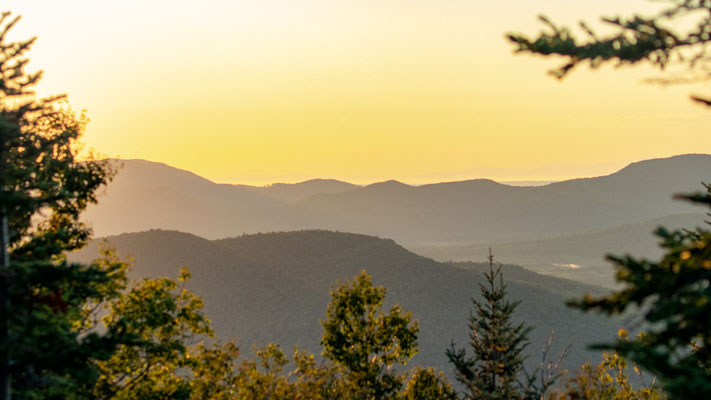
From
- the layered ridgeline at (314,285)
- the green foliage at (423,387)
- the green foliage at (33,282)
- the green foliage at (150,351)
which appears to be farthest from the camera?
the layered ridgeline at (314,285)

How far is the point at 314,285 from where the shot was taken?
9700 centimetres

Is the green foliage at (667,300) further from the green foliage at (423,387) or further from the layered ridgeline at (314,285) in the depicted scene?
the layered ridgeline at (314,285)

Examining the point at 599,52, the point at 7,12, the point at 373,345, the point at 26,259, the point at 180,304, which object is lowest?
the point at 373,345

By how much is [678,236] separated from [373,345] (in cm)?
2021

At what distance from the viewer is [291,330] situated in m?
81.1

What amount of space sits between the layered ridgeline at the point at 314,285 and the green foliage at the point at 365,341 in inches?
1797

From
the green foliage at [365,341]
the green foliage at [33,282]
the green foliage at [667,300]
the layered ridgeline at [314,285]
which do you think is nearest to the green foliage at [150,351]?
the green foliage at [33,282]

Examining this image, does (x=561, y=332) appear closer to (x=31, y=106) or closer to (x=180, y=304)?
(x=180, y=304)

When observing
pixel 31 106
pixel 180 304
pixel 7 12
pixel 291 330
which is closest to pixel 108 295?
pixel 180 304

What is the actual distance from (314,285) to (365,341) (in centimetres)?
7037

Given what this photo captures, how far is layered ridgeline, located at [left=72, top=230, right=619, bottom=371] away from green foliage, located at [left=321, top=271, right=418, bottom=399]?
4565 cm

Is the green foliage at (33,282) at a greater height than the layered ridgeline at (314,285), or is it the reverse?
the green foliage at (33,282)

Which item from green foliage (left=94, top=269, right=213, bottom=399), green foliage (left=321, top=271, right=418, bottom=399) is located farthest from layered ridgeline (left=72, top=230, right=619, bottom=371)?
green foliage (left=94, top=269, right=213, bottom=399)

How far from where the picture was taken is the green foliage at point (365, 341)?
27.0 m
